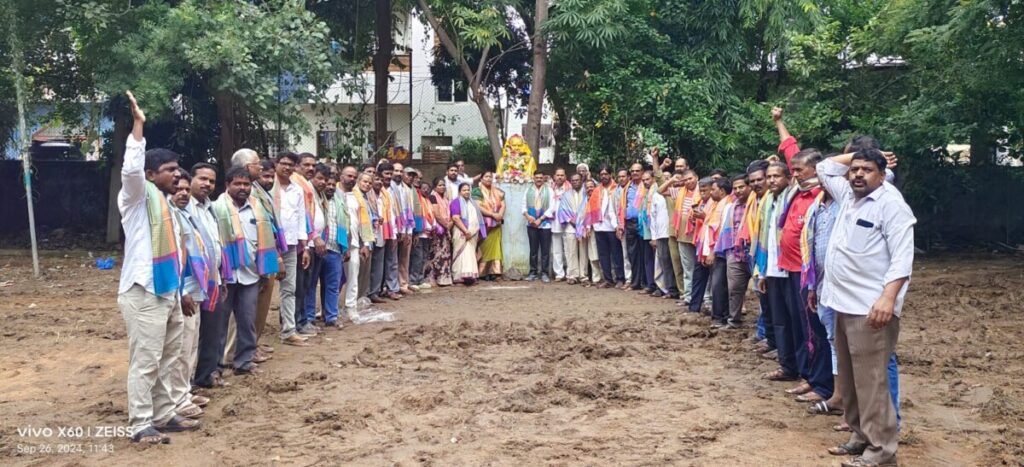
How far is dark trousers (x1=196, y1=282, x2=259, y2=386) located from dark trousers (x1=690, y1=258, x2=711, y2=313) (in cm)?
535

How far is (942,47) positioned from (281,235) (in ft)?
32.2

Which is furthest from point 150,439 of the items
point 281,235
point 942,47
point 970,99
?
point 970,99

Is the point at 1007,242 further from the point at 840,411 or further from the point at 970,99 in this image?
the point at 840,411

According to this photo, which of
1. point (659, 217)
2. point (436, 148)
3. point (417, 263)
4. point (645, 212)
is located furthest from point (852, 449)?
point (436, 148)

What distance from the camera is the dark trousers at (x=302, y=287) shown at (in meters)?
8.75

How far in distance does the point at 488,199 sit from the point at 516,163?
3.41ft

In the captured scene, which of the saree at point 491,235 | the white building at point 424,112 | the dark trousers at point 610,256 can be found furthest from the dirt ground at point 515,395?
the white building at point 424,112

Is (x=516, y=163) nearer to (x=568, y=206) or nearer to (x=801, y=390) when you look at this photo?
(x=568, y=206)

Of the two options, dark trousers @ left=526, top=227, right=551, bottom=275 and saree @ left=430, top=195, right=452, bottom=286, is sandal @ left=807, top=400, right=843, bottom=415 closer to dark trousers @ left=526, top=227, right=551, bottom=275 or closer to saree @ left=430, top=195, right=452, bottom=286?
saree @ left=430, top=195, right=452, bottom=286

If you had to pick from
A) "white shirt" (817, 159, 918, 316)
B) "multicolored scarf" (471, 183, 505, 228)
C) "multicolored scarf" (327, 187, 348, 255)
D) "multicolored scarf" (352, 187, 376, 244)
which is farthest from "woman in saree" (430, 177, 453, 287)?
"white shirt" (817, 159, 918, 316)

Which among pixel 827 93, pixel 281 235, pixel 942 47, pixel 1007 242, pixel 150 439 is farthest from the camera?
pixel 1007 242

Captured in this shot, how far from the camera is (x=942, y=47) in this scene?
12445 millimetres

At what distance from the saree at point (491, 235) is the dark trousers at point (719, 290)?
494 centimetres

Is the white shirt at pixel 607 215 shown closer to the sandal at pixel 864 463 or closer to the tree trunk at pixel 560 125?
the tree trunk at pixel 560 125
